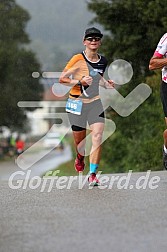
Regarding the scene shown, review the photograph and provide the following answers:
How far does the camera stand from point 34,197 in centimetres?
918

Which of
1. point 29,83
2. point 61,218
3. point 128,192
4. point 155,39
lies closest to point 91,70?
point 128,192

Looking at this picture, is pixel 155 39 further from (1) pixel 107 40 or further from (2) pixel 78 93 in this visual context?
(2) pixel 78 93

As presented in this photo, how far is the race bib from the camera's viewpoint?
10180mm

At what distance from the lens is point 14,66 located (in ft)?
155

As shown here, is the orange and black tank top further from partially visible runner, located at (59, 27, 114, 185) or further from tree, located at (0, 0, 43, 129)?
tree, located at (0, 0, 43, 129)

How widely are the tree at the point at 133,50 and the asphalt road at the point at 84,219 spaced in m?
18.2

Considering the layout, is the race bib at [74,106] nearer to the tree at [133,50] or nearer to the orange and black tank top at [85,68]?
the orange and black tank top at [85,68]

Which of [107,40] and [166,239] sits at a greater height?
[166,239]

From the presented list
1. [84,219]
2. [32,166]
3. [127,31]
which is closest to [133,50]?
[127,31]

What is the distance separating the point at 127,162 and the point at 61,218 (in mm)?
23324

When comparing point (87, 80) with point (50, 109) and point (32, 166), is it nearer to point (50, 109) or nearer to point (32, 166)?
point (50, 109)

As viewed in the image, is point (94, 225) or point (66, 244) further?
point (94, 225)

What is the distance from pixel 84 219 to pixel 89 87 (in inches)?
127

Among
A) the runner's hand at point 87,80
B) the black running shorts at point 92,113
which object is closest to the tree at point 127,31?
the black running shorts at point 92,113
